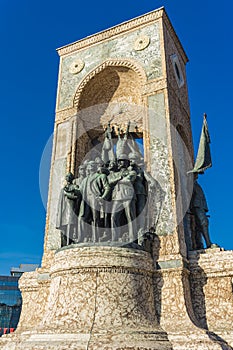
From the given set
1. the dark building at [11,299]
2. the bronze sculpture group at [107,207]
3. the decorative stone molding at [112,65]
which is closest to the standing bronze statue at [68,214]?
the bronze sculpture group at [107,207]

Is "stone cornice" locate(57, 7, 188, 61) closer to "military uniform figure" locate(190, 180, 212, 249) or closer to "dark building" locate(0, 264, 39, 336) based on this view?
"military uniform figure" locate(190, 180, 212, 249)

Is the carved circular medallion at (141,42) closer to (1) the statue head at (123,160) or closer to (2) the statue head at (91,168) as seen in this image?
(1) the statue head at (123,160)

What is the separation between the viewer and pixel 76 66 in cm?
1325

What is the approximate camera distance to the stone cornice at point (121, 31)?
1238 cm

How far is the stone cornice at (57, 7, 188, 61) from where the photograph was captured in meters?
12.4

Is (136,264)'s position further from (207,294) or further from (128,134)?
A: (128,134)

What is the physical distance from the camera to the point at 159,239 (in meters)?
8.95

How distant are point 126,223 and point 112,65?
6.01 metres

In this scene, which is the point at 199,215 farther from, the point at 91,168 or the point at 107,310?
the point at 107,310

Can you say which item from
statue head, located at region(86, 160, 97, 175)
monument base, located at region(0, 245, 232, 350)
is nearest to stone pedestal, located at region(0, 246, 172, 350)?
monument base, located at region(0, 245, 232, 350)

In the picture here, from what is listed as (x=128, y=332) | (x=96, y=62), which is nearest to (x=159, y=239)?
(x=128, y=332)

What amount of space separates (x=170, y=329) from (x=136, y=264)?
1.50 m

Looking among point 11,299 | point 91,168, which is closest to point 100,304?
point 91,168

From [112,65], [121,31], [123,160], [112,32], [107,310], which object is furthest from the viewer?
[112,32]
